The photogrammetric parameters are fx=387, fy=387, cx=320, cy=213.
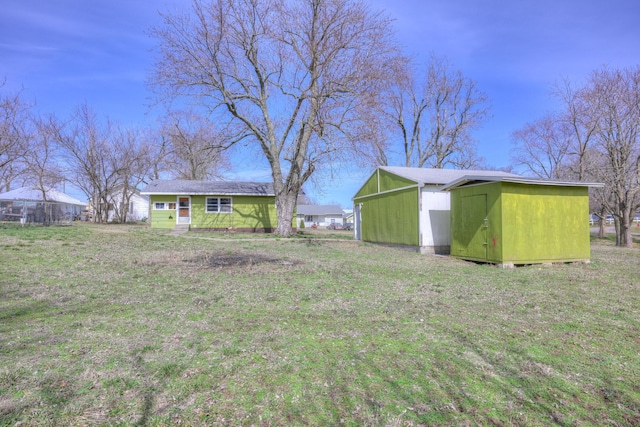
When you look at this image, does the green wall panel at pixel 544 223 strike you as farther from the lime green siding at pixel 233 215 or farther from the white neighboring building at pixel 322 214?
the white neighboring building at pixel 322 214

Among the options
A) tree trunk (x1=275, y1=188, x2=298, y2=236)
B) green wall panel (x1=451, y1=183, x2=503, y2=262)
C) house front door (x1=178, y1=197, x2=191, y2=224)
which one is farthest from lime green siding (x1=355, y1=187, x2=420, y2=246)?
house front door (x1=178, y1=197, x2=191, y2=224)

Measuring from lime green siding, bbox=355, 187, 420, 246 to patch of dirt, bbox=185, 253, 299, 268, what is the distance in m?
6.09

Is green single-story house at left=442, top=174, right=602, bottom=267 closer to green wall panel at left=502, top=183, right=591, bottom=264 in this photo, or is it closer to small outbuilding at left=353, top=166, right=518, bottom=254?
green wall panel at left=502, top=183, right=591, bottom=264

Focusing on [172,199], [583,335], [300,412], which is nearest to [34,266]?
[300,412]

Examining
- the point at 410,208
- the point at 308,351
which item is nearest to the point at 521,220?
the point at 410,208

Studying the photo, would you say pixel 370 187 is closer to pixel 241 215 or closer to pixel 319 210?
pixel 241 215

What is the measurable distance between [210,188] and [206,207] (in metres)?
1.33

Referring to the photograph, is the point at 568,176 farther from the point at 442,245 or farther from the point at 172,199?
the point at 172,199

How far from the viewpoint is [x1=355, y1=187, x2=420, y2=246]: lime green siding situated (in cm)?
1388

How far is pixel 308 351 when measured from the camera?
3.56m

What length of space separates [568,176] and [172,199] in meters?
25.4

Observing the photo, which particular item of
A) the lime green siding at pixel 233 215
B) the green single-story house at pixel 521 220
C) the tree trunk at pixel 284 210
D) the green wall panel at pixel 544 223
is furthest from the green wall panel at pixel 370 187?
the lime green siding at pixel 233 215

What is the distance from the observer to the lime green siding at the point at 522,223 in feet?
33.2

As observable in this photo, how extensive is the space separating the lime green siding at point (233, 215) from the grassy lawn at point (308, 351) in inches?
659
